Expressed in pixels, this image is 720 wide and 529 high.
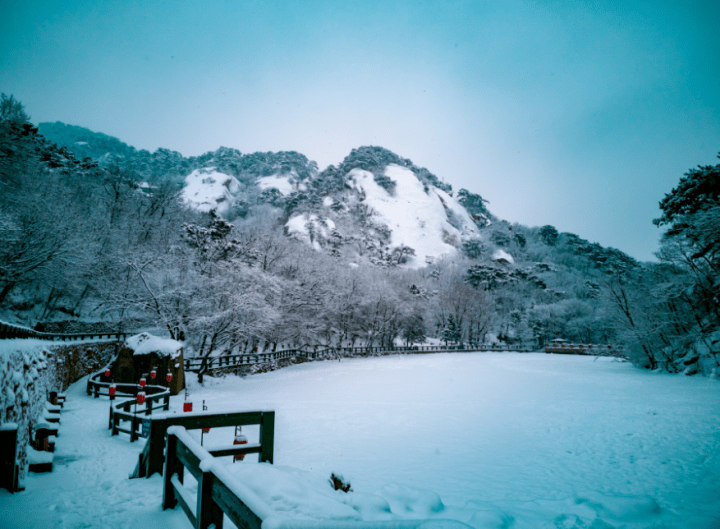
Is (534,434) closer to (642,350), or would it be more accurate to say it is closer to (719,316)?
(719,316)

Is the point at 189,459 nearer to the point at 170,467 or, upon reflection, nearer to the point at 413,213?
the point at 170,467

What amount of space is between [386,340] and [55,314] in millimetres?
37687

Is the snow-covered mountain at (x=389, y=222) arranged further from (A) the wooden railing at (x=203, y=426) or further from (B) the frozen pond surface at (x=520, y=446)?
(A) the wooden railing at (x=203, y=426)

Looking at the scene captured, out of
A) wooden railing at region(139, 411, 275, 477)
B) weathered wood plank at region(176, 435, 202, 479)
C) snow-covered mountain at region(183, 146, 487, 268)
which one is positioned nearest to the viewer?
weathered wood plank at region(176, 435, 202, 479)

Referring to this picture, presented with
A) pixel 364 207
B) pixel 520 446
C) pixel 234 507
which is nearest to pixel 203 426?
pixel 234 507

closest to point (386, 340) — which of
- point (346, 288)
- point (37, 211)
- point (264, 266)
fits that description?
point (346, 288)

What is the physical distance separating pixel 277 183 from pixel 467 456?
129 metres

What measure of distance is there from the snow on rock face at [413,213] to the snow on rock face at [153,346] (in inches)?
3097

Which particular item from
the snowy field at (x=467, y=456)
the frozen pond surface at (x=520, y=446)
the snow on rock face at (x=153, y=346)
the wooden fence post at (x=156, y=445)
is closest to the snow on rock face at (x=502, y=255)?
the frozen pond surface at (x=520, y=446)

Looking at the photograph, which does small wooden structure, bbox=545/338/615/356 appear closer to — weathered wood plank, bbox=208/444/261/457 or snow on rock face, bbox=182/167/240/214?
weathered wood plank, bbox=208/444/261/457

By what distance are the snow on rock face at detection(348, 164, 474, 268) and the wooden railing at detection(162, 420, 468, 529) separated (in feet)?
291

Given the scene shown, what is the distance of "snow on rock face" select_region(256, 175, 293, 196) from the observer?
124m

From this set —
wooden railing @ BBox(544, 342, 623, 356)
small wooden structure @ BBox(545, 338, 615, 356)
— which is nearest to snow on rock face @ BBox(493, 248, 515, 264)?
small wooden structure @ BBox(545, 338, 615, 356)

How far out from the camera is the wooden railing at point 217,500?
176 cm
